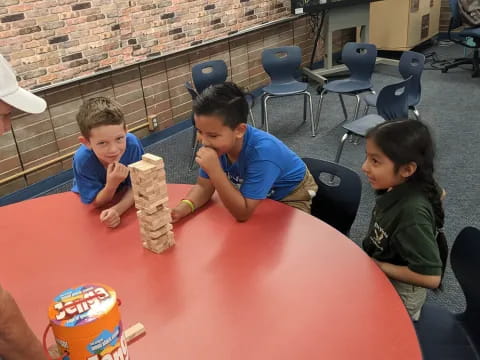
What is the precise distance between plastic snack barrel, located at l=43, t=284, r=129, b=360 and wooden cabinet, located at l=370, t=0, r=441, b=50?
622cm

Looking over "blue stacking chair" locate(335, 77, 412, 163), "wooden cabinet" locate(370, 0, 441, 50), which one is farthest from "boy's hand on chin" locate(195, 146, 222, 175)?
"wooden cabinet" locate(370, 0, 441, 50)

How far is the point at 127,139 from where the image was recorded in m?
1.84

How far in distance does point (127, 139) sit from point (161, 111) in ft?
8.38

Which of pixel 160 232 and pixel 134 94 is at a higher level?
pixel 160 232

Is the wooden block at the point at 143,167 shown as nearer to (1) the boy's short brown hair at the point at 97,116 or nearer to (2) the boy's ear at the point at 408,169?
(1) the boy's short brown hair at the point at 97,116

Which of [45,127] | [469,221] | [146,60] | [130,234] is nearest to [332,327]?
[130,234]

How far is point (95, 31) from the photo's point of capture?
352 cm

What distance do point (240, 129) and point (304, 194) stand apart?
1.25ft

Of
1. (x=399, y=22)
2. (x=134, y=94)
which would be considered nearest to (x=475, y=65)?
(x=399, y=22)

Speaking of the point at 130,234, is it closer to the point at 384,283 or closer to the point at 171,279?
the point at 171,279

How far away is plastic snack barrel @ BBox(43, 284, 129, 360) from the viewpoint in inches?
30.7

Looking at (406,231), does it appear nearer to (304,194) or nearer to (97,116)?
(304,194)

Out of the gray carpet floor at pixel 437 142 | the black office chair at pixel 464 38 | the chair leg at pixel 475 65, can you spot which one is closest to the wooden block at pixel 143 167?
the gray carpet floor at pixel 437 142

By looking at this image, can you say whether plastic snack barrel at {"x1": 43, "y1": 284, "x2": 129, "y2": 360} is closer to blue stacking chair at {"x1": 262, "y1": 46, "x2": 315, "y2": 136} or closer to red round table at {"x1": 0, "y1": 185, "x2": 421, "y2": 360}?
red round table at {"x1": 0, "y1": 185, "x2": 421, "y2": 360}
